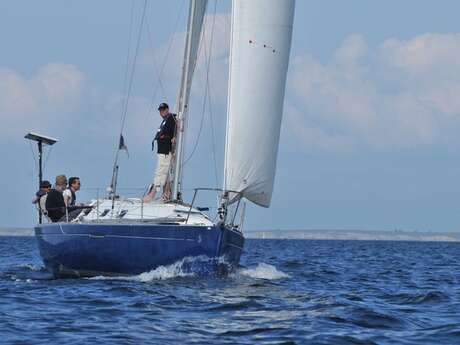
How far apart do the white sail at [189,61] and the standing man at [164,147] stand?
293 millimetres

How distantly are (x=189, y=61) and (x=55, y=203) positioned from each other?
160 inches

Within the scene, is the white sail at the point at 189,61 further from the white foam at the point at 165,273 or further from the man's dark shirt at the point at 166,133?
the white foam at the point at 165,273

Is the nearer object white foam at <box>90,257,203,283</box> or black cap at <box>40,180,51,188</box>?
white foam at <box>90,257,203,283</box>

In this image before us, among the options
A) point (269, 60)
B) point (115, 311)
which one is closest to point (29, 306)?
point (115, 311)

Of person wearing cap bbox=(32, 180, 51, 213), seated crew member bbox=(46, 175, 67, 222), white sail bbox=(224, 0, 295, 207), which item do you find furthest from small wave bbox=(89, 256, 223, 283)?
person wearing cap bbox=(32, 180, 51, 213)

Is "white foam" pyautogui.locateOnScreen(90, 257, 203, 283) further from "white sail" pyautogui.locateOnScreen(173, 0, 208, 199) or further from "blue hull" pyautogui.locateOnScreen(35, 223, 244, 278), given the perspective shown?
"white sail" pyautogui.locateOnScreen(173, 0, 208, 199)

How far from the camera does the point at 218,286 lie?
63.3 feet

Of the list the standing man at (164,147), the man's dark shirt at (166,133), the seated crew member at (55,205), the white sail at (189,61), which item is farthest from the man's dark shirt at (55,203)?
the white sail at (189,61)

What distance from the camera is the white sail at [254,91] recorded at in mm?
20828

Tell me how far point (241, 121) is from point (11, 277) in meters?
6.81

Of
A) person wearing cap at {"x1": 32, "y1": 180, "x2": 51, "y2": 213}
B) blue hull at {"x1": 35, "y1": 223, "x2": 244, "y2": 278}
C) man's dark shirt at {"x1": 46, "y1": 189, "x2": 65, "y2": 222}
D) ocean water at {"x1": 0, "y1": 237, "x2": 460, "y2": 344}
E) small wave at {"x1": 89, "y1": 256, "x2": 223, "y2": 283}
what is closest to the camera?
ocean water at {"x1": 0, "y1": 237, "x2": 460, "y2": 344}

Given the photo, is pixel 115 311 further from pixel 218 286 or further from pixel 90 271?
pixel 90 271

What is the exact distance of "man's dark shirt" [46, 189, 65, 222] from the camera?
2289 cm

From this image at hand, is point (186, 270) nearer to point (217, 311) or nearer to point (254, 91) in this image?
point (254, 91)
